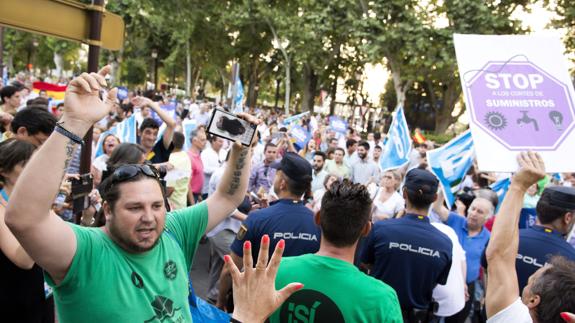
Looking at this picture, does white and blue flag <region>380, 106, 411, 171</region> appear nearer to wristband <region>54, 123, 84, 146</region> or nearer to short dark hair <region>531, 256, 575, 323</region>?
short dark hair <region>531, 256, 575, 323</region>

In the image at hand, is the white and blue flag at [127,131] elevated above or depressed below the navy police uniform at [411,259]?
above

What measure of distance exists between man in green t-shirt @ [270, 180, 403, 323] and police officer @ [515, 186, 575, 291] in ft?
5.14

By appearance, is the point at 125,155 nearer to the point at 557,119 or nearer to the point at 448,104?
the point at 557,119

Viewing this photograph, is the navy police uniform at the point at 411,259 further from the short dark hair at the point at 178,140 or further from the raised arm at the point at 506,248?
the short dark hair at the point at 178,140

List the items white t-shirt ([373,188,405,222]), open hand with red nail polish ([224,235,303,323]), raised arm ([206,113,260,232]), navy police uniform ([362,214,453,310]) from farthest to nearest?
white t-shirt ([373,188,405,222]) → navy police uniform ([362,214,453,310]) → raised arm ([206,113,260,232]) → open hand with red nail polish ([224,235,303,323])

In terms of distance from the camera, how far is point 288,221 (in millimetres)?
3525

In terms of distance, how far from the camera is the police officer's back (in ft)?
11.5

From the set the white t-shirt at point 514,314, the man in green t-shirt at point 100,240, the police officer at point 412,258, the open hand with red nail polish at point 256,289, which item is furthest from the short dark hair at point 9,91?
the white t-shirt at point 514,314

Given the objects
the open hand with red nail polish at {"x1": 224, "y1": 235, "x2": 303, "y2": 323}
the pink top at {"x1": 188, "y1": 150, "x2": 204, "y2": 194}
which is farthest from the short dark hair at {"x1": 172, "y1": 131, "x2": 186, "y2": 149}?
the open hand with red nail polish at {"x1": 224, "y1": 235, "x2": 303, "y2": 323}

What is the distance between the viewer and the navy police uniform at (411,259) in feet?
11.3

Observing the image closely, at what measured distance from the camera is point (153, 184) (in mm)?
2236

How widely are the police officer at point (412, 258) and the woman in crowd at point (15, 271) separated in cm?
223

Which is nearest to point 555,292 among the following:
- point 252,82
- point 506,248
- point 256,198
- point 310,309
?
point 506,248

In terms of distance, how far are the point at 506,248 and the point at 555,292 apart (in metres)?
0.35
